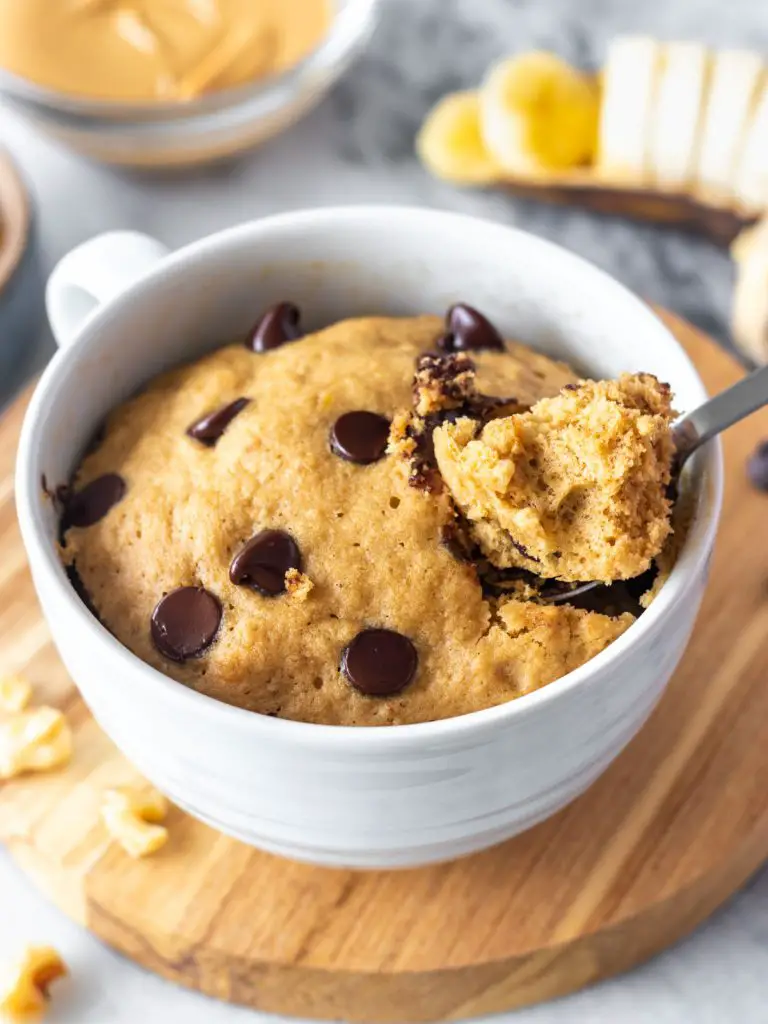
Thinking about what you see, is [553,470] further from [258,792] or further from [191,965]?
[191,965]

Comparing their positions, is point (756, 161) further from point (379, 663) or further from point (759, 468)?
point (379, 663)

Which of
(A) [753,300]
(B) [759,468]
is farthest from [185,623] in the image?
(A) [753,300]

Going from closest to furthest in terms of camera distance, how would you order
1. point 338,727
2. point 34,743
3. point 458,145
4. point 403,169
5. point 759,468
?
point 338,727 < point 34,743 < point 759,468 < point 458,145 < point 403,169

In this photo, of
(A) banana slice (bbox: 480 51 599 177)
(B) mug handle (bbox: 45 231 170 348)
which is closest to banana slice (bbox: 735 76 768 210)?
(A) banana slice (bbox: 480 51 599 177)

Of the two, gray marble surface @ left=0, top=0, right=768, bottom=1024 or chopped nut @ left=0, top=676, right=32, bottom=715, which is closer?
chopped nut @ left=0, top=676, right=32, bottom=715

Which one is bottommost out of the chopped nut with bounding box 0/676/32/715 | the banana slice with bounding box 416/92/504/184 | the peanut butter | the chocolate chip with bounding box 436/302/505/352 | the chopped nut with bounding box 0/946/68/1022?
the chopped nut with bounding box 0/946/68/1022

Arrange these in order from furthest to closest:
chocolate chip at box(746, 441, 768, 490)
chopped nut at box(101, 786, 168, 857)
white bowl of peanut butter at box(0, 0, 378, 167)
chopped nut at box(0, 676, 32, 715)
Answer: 1. white bowl of peanut butter at box(0, 0, 378, 167)
2. chocolate chip at box(746, 441, 768, 490)
3. chopped nut at box(0, 676, 32, 715)
4. chopped nut at box(101, 786, 168, 857)

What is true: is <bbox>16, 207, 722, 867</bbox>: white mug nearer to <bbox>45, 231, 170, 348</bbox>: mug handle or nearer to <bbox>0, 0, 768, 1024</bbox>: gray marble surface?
<bbox>45, 231, 170, 348</bbox>: mug handle
